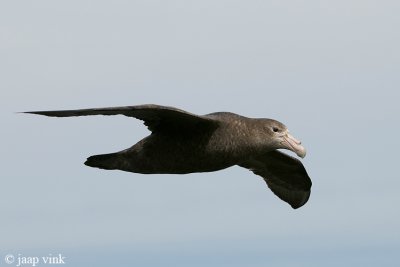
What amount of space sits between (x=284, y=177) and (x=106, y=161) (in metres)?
4.20

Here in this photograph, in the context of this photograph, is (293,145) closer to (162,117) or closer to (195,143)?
(195,143)

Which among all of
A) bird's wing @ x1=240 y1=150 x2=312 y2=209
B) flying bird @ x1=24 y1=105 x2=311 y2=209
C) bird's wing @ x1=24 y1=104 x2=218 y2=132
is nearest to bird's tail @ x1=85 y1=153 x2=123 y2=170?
flying bird @ x1=24 y1=105 x2=311 y2=209

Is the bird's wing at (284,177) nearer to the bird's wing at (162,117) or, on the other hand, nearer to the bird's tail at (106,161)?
the bird's wing at (162,117)

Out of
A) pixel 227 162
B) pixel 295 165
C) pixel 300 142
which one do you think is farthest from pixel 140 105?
pixel 295 165

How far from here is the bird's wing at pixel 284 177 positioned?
17.8 m

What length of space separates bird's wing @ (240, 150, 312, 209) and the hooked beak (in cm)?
263

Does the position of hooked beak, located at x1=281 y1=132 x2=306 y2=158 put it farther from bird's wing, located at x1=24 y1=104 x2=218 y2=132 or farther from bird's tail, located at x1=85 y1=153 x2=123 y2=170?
bird's tail, located at x1=85 y1=153 x2=123 y2=170

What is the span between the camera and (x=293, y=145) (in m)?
14.9

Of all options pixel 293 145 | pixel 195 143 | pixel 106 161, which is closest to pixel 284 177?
pixel 293 145

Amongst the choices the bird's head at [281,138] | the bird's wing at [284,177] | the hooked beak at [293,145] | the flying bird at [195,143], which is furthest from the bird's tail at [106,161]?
the bird's wing at [284,177]

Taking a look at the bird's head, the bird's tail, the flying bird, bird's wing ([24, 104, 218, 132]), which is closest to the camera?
bird's wing ([24, 104, 218, 132])

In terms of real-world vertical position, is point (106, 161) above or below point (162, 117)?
below

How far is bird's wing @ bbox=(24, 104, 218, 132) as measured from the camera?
13117 millimetres

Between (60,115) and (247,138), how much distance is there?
9.76 feet
